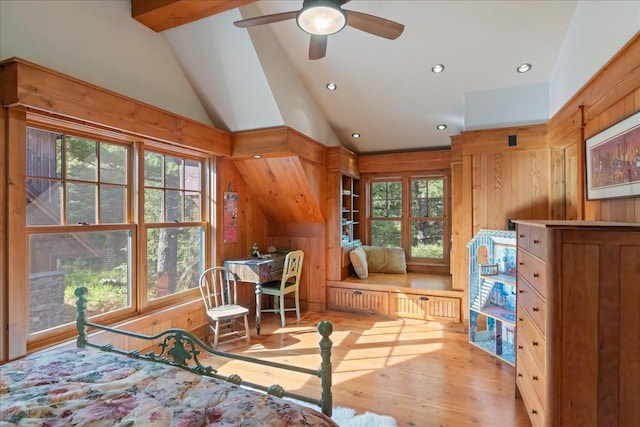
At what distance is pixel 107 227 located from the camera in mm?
2678

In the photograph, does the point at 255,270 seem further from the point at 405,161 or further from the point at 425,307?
the point at 405,161

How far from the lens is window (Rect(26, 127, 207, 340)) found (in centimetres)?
226

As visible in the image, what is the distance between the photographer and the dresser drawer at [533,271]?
64.3 inches

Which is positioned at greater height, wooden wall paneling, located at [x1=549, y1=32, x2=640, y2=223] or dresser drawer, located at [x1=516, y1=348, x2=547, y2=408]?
wooden wall paneling, located at [x1=549, y1=32, x2=640, y2=223]

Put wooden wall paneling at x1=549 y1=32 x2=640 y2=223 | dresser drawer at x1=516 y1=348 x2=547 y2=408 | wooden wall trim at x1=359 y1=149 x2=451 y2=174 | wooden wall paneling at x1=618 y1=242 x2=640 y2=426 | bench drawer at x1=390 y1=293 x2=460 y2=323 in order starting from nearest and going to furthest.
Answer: wooden wall paneling at x1=618 y1=242 x2=640 y2=426 → dresser drawer at x1=516 y1=348 x2=547 y2=408 → wooden wall paneling at x1=549 y1=32 x2=640 y2=223 → bench drawer at x1=390 y1=293 x2=460 y2=323 → wooden wall trim at x1=359 y1=149 x2=451 y2=174

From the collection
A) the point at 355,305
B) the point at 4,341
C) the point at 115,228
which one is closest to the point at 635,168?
the point at 355,305

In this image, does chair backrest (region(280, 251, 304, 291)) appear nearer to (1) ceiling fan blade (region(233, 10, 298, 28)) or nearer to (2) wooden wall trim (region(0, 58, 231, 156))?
(2) wooden wall trim (region(0, 58, 231, 156))

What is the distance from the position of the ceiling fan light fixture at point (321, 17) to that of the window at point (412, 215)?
3493 millimetres

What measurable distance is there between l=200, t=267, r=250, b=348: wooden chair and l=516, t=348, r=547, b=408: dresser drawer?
7.87 ft

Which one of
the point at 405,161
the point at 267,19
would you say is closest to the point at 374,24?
the point at 267,19

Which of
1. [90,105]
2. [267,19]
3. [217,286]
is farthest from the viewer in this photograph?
[217,286]

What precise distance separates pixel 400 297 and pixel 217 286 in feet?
7.48

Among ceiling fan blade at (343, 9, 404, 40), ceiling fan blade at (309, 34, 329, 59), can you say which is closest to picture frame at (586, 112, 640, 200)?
ceiling fan blade at (343, 9, 404, 40)

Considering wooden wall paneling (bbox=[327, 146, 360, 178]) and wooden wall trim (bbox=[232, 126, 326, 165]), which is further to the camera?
wooden wall paneling (bbox=[327, 146, 360, 178])
